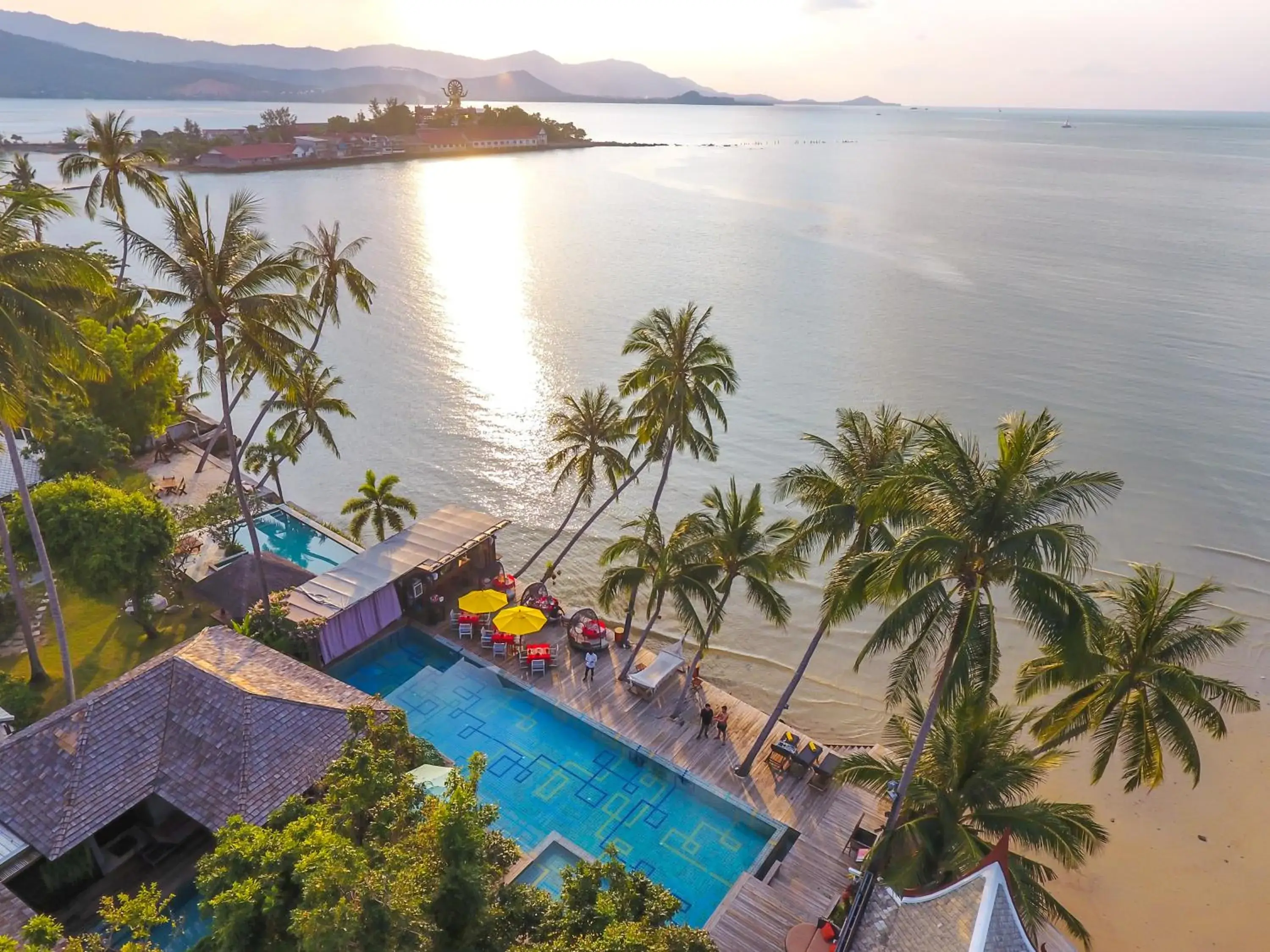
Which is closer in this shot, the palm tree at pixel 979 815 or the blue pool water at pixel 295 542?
the palm tree at pixel 979 815

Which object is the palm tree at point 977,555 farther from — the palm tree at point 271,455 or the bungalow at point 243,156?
the bungalow at point 243,156

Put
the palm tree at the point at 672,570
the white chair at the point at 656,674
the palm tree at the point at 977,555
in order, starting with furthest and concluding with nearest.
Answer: the white chair at the point at 656,674
the palm tree at the point at 672,570
the palm tree at the point at 977,555

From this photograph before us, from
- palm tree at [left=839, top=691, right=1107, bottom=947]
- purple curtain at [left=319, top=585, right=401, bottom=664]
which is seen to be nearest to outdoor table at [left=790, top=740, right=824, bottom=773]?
palm tree at [left=839, top=691, right=1107, bottom=947]

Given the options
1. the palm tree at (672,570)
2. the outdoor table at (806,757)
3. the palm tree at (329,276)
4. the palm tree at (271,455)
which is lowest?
the outdoor table at (806,757)

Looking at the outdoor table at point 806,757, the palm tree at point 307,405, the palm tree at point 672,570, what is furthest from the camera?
the palm tree at point 307,405

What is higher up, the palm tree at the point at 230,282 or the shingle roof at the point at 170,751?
the palm tree at the point at 230,282

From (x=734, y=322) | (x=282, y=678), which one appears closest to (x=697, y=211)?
(x=734, y=322)

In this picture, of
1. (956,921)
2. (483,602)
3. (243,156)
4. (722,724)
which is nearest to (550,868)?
(722,724)

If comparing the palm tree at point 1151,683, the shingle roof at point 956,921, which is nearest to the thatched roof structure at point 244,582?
the shingle roof at point 956,921
